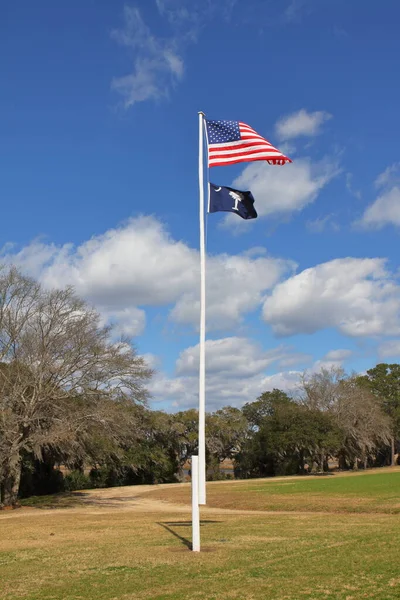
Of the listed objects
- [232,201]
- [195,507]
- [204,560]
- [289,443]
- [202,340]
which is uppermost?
[232,201]

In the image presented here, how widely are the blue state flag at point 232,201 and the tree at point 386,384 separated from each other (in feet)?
215

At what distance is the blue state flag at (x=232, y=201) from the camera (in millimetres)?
13211

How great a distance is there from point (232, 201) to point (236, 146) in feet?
4.25

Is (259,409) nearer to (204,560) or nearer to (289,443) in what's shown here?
(289,443)

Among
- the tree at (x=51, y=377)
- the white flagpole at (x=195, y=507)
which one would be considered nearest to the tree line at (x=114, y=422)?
the tree at (x=51, y=377)

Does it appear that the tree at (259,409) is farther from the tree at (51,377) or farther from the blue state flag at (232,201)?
the blue state flag at (232,201)

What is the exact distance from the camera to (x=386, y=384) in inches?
3142

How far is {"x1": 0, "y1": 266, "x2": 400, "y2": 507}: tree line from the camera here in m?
25.7

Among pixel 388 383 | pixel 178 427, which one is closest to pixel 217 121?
pixel 178 427

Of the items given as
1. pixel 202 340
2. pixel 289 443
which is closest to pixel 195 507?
pixel 202 340

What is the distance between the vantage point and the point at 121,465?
4700 cm

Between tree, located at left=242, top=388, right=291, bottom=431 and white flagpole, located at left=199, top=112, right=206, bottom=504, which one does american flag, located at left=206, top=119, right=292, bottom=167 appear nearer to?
white flagpole, located at left=199, top=112, right=206, bottom=504

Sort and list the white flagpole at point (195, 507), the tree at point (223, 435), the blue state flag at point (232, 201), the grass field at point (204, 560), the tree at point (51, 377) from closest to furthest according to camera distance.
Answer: the grass field at point (204, 560), the white flagpole at point (195, 507), the blue state flag at point (232, 201), the tree at point (51, 377), the tree at point (223, 435)

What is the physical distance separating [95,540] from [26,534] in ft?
10.4
